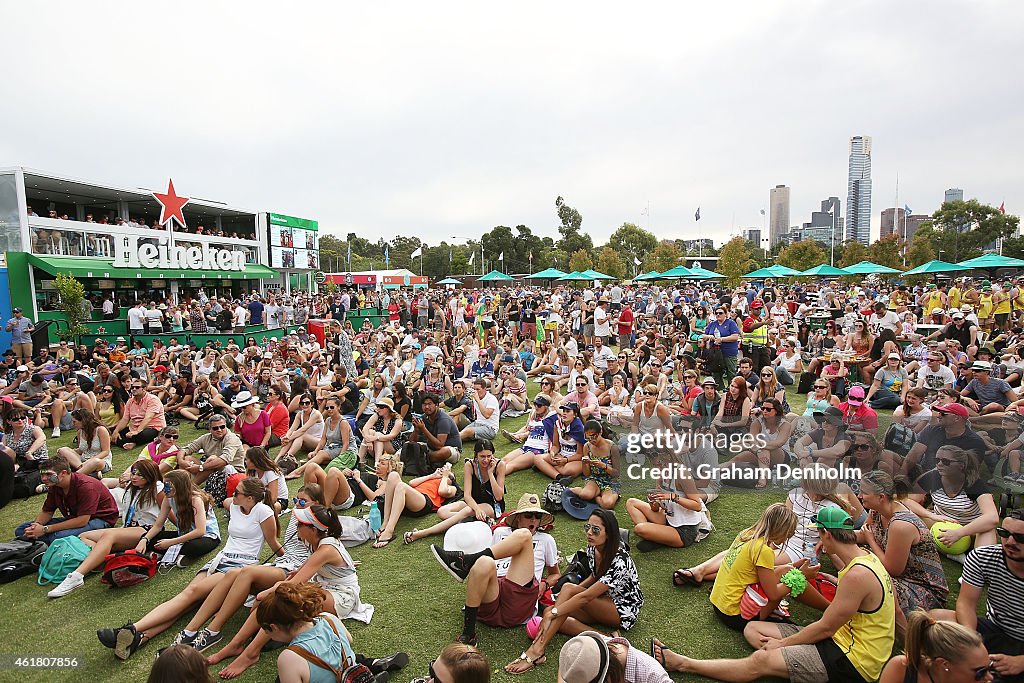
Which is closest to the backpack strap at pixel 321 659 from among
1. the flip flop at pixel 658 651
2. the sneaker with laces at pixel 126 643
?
the sneaker with laces at pixel 126 643

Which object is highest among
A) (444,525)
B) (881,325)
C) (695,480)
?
(881,325)

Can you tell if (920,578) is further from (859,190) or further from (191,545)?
(859,190)

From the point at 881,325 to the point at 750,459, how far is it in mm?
6532

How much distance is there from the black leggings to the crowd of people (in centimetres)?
2

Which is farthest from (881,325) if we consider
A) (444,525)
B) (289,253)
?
(289,253)

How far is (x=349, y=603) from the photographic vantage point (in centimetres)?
426

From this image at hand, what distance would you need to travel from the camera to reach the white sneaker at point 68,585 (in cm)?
475

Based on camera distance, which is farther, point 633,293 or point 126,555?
point 633,293

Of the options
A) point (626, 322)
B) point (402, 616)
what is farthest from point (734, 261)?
point (402, 616)

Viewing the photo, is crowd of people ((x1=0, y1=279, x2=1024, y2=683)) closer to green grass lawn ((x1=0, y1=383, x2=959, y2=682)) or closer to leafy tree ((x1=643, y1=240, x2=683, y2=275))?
green grass lawn ((x1=0, y1=383, x2=959, y2=682))

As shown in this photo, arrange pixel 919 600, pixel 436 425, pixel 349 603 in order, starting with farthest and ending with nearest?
pixel 436 425 → pixel 349 603 → pixel 919 600

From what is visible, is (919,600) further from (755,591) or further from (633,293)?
(633,293)

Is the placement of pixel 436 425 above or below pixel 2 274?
below

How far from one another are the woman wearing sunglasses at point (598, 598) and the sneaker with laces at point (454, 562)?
89 centimetres
